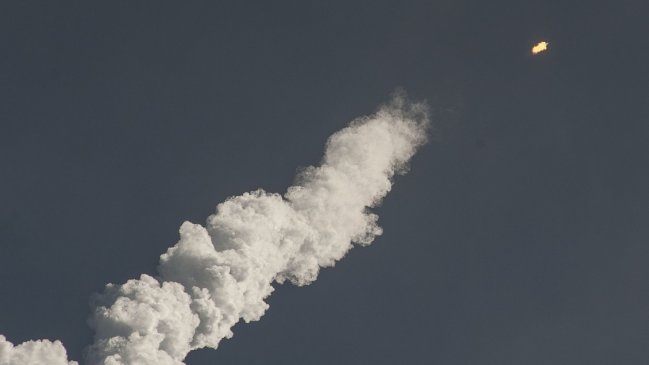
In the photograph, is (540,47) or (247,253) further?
(540,47)

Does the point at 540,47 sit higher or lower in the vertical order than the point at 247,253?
higher

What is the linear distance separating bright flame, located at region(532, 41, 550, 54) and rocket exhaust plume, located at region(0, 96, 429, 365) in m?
20.8

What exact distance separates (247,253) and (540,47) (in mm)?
58663

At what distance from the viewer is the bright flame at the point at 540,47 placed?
6993 inches

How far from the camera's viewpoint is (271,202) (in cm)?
17088

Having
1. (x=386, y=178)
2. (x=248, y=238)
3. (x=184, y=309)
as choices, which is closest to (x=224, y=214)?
(x=248, y=238)

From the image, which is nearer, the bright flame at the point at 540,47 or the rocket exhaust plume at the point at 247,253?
the rocket exhaust plume at the point at 247,253

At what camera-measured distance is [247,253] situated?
548ft

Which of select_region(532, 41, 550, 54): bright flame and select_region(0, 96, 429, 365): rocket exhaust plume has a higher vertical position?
select_region(532, 41, 550, 54): bright flame

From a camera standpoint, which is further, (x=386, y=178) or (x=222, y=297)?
(x=386, y=178)

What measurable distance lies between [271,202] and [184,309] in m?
21.5

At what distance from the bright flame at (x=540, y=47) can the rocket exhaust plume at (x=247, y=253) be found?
68.2 feet

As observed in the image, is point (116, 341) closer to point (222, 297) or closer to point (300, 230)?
point (222, 297)

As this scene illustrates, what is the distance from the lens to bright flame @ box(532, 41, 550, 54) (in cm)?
17762
